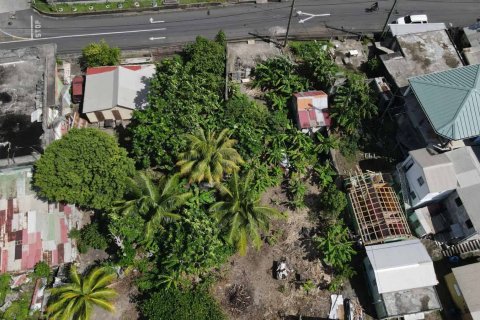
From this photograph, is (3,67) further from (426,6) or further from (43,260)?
(426,6)

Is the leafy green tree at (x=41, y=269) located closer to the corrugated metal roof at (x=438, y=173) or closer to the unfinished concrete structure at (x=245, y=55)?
the unfinished concrete structure at (x=245, y=55)

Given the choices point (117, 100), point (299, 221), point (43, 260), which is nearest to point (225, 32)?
point (117, 100)

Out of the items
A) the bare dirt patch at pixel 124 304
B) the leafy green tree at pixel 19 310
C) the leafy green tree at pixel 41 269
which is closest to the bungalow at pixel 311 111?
the bare dirt patch at pixel 124 304

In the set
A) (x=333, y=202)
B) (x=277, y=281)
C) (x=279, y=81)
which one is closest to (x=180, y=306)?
(x=277, y=281)

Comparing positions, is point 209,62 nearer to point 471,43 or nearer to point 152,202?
point 152,202

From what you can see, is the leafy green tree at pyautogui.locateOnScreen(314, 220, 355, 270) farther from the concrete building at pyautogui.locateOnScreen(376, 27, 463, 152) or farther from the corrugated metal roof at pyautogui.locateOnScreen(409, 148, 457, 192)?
the concrete building at pyautogui.locateOnScreen(376, 27, 463, 152)

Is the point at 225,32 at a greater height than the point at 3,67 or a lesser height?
greater

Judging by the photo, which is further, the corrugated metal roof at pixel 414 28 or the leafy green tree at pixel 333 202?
the corrugated metal roof at pixel 414 28
